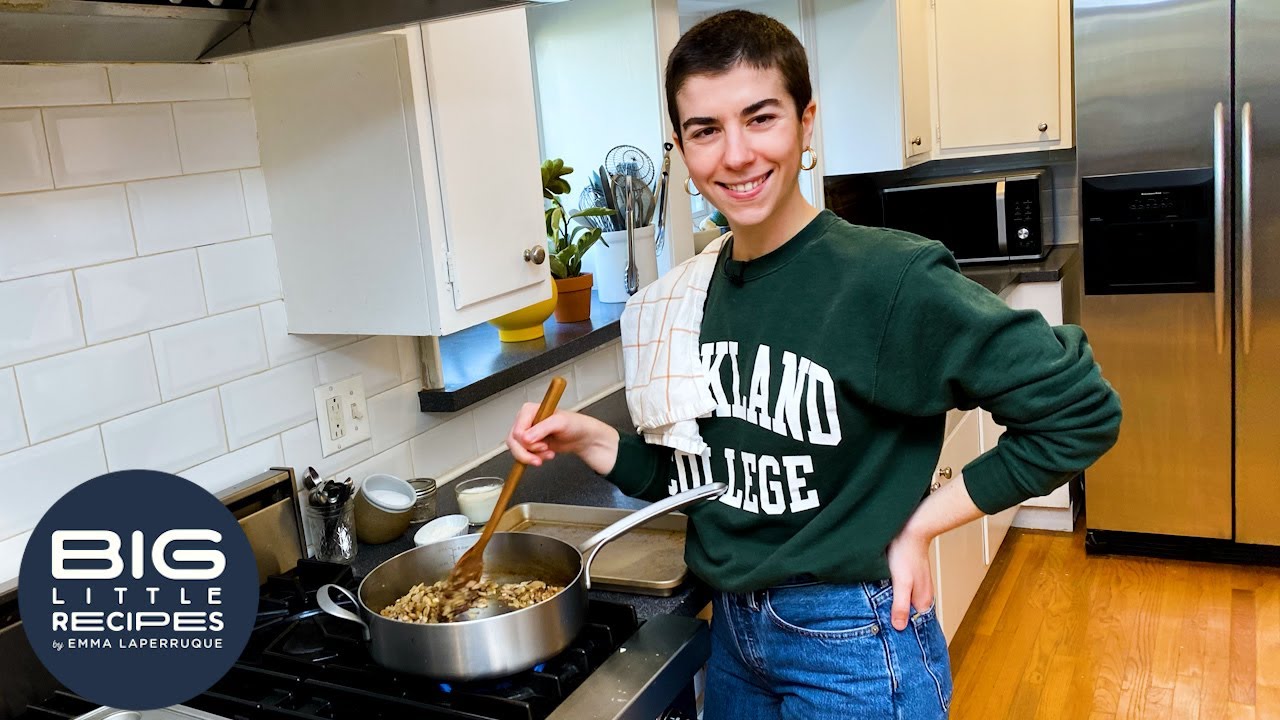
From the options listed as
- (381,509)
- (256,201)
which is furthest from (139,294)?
(381,509)

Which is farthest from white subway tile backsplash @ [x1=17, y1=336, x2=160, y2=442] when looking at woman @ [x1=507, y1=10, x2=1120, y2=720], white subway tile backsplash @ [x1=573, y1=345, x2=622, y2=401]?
white subway tile backsplash @ [x1=573, y1=345, x2=622, y2=401]

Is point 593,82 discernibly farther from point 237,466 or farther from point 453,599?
point 453,599

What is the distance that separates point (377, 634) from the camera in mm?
1245

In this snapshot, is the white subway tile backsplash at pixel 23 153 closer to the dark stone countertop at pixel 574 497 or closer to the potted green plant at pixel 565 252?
the dark stone countertop at pixel 574 497

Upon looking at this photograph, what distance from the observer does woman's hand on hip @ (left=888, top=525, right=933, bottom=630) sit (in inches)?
50.8

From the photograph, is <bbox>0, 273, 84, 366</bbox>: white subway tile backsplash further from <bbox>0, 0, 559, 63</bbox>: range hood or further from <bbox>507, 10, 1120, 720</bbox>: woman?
<bbox>507, 10, 1120, 720</bbox>: woman

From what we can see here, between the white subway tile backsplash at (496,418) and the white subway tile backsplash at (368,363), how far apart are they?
0.26 metres

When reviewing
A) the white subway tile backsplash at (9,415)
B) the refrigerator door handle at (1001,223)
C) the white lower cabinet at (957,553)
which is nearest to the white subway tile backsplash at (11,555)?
the white subway tile backsplash at (9,415)

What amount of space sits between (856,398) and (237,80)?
0.99 m

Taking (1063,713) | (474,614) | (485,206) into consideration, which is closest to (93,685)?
(474,614)

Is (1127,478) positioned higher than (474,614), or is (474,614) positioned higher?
(474,614)

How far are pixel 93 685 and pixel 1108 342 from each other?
2931mm

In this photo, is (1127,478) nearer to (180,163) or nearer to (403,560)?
(403,560)

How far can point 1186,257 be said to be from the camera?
10.3 ft
